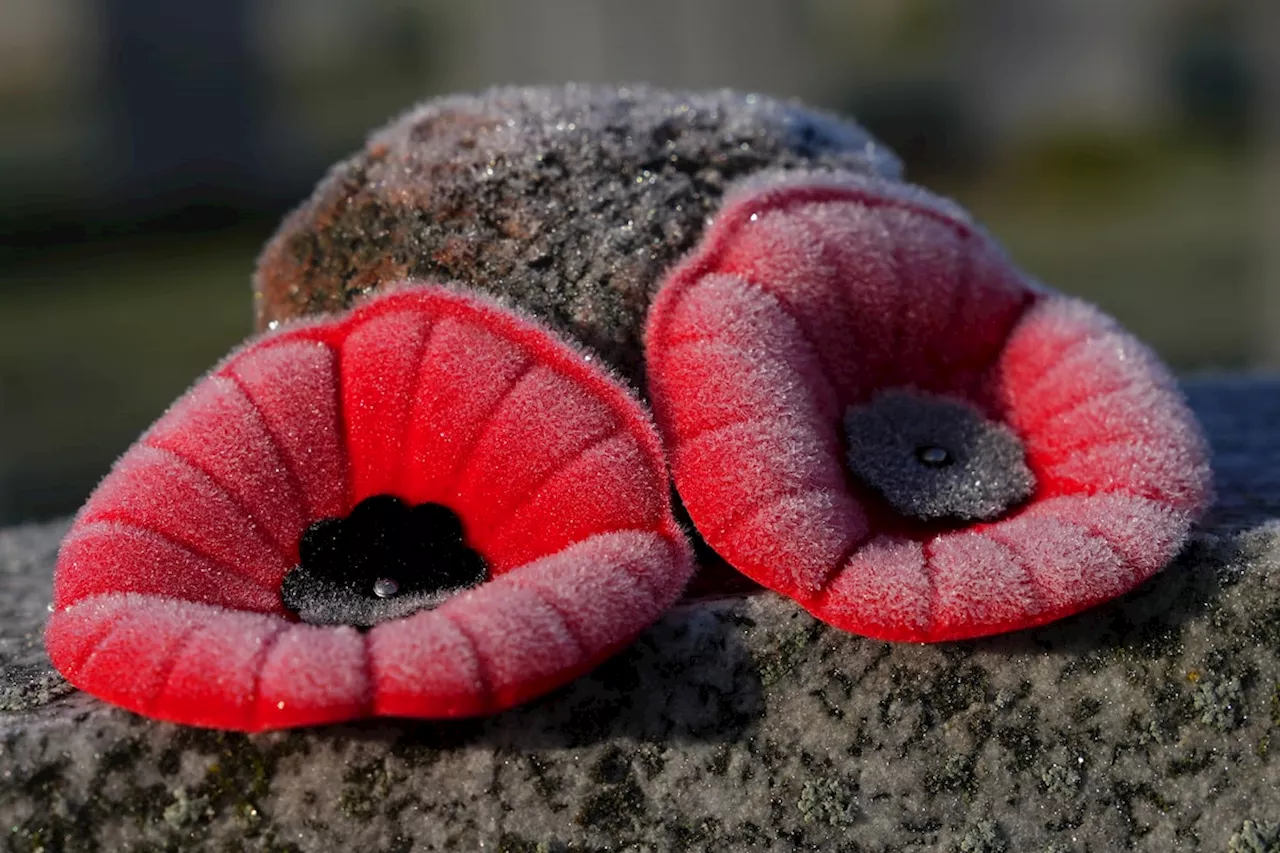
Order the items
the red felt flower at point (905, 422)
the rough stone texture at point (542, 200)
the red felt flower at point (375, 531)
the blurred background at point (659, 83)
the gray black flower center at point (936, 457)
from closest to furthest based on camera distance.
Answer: the red felt flower at point (375, 531), the red felt flower at point (905, 422), the gray black flower center at point (936, 457), the rough stone texture at point (542, 200), the blurred background at point (659, 83)

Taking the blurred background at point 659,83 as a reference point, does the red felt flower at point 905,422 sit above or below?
above

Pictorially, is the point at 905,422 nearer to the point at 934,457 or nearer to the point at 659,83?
the point at 934,457

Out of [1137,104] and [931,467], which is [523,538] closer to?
[931,467]

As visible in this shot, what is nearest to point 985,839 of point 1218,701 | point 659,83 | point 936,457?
point 1218,701

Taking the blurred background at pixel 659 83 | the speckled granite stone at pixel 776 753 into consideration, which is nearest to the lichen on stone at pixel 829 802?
the speckled granite stone at pixel 776 753

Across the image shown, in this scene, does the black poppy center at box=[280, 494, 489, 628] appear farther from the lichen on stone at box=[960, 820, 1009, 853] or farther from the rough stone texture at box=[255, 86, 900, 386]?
the lichen on stone at box=[960, 820, 1009, 853]

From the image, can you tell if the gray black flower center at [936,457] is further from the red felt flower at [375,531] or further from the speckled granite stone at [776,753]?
the red felt flower at [375,531]
